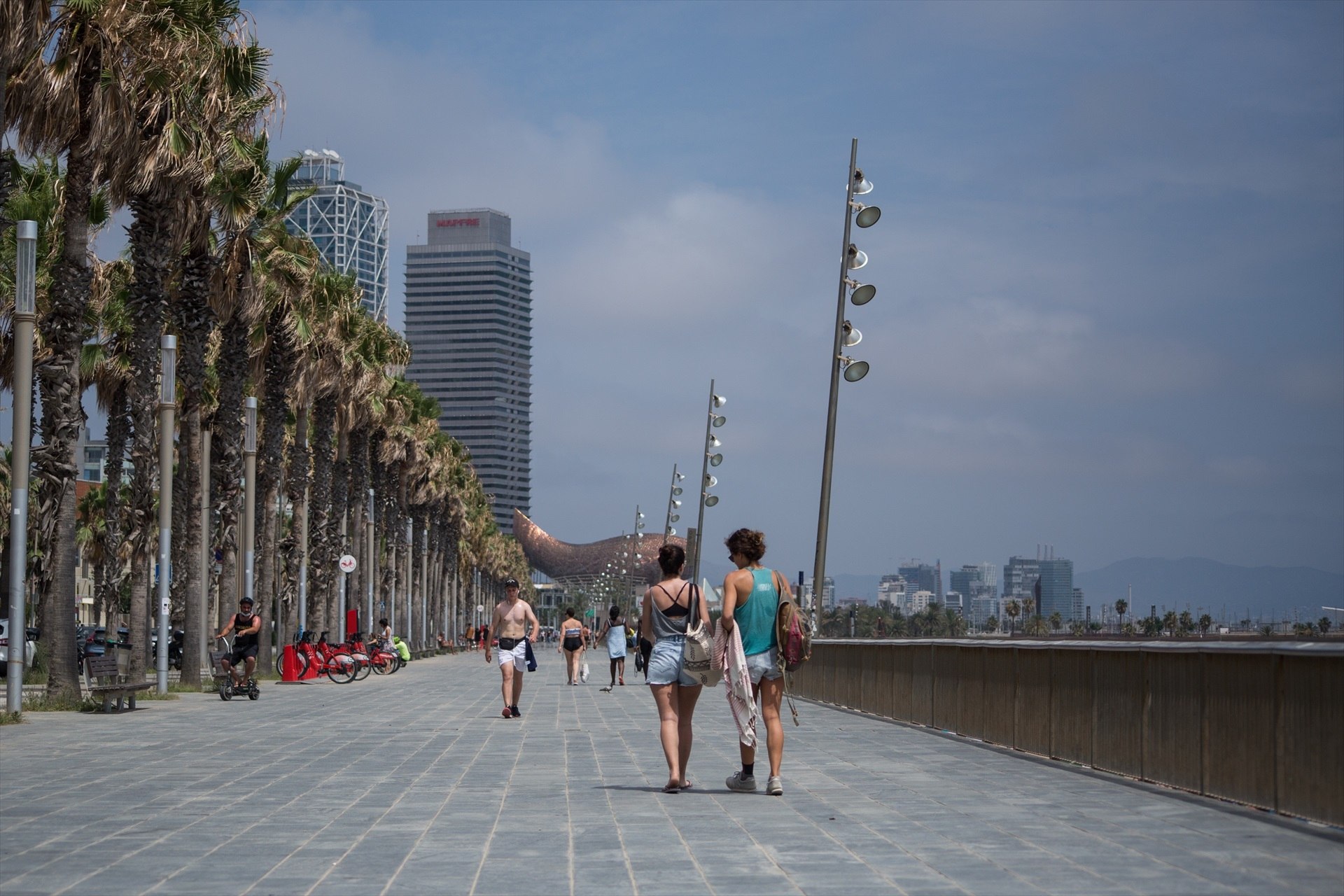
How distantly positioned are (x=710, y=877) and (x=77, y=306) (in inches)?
641

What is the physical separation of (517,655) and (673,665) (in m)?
9.60

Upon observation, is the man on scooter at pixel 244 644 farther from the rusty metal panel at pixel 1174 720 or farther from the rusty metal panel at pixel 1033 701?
the rusty metal panel at pixel 1174 720

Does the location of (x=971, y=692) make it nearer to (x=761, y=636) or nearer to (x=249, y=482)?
(x=761, y=636)

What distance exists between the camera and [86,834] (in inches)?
339

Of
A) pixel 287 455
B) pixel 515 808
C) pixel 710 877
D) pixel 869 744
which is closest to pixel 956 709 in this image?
pixel 869 744

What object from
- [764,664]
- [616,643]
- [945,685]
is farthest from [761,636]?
[616,643]

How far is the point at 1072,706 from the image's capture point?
41.9 ft

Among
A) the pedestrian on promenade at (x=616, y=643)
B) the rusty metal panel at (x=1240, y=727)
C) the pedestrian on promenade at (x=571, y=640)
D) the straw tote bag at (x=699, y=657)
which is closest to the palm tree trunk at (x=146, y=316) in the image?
the pedestrian on promenade at (x=571, y=640)

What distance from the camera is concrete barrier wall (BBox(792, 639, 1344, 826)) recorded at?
28.5 ft

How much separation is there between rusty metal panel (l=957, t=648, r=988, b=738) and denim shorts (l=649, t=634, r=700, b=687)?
5.17 meters

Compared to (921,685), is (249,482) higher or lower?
higher

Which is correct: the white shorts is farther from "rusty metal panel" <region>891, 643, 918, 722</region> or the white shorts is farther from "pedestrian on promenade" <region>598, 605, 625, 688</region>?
"pedestrian on promenade" <region>598, 605, 625, 688</region>

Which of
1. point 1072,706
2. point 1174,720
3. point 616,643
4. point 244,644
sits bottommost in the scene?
point 616,643

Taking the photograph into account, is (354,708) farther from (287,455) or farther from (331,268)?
(287,455)
